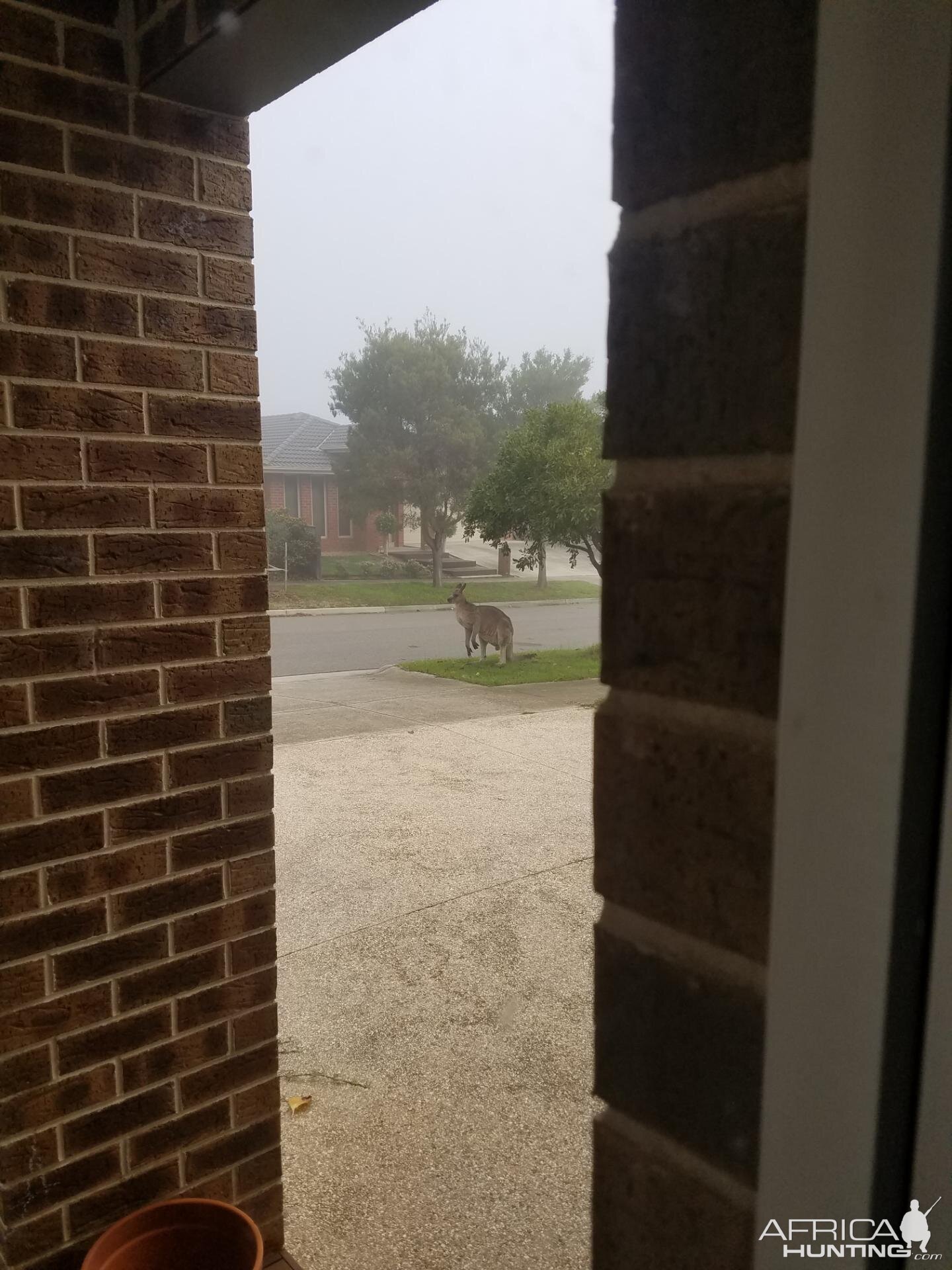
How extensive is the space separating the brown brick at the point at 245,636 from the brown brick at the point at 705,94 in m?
1.31

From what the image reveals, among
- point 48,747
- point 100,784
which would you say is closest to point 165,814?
point 100,784

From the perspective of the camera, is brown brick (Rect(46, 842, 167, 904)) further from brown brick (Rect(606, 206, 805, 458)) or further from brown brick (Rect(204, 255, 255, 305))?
brown brick (Rect(606, 206, 805, 458))

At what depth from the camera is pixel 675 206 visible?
1.74ft

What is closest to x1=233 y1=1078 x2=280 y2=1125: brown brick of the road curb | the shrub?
the road curb

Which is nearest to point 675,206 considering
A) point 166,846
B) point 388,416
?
point 166,846

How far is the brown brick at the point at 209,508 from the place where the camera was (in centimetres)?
163

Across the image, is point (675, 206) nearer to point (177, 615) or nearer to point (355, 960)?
point (177, 615)

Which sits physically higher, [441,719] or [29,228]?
[29,228]

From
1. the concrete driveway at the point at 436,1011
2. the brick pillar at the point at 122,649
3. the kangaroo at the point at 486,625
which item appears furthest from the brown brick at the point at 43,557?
the kangaroo at the point at 486,625

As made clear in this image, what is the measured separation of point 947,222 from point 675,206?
0.51 ft

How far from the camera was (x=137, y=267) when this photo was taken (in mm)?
1571

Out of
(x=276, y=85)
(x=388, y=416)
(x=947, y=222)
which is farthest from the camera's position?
(x=388, y=416)

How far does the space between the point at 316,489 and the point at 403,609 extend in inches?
327

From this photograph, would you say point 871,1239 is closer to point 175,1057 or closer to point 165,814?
point 165,814
